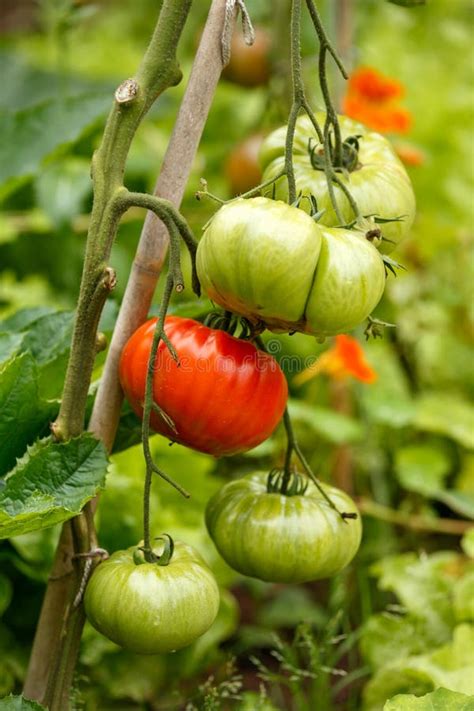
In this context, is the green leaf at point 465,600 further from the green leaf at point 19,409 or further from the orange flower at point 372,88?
the orange flower at point 372,88

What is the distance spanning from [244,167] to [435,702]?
170 cm

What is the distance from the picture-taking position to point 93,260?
100 cm

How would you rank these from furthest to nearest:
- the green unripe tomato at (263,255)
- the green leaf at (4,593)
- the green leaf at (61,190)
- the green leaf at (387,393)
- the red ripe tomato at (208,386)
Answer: the green leaf at (61,190)
the green leaf at (387,393)
the green leaf at (4,593)
the red ripe tomato at (208,386)
the green unripe tomato at (263,255)

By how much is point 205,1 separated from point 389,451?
2344 millimetres

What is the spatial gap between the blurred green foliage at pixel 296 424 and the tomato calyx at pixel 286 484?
20 cm

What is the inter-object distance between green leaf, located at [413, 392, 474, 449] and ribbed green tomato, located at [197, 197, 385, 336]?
1.37m

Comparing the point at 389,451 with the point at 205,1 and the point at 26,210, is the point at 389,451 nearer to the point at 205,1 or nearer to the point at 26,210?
the point at 26,210

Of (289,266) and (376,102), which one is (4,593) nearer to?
(289,266)

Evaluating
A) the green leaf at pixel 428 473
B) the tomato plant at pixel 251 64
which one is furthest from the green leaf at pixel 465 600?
the tomato plant at pixel 251 64

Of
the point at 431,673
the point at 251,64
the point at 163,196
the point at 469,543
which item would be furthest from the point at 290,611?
the point at 251,64

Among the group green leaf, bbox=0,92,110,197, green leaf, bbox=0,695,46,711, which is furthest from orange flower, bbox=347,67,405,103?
green leaf, bbox=0,695,46,711

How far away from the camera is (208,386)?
967mm

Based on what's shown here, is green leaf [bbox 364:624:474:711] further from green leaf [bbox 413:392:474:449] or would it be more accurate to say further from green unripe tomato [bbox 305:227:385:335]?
green leaf [bbox 413:392:474:449]

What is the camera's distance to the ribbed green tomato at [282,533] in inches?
41.4
